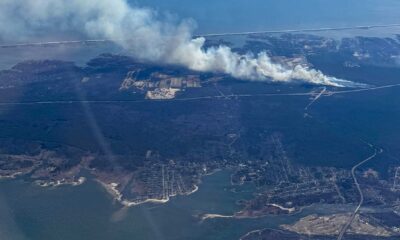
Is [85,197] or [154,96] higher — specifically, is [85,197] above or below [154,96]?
below

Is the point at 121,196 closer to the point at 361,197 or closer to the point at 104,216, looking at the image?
the point at 104,216

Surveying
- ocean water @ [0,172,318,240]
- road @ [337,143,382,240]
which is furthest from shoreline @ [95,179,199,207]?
road @ [337,143,382,240]

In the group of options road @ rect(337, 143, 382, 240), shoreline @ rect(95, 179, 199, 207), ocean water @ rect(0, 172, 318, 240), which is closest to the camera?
ocean water @ rect(0, 172, 318, 240)

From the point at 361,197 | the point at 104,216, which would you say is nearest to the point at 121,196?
the point at 104,216

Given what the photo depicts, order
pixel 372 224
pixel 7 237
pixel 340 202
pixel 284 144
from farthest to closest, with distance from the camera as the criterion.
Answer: pixel 284 144, pixel 340 202, pixel 372 224, pixel 7 237

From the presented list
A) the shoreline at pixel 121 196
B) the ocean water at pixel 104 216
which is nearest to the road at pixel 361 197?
the ocean water at pixel 104 216

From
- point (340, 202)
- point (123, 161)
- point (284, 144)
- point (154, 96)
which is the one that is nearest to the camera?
point (340, 202)

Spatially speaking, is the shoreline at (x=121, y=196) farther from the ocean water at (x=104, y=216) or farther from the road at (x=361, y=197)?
the road at (x=361, y=197)

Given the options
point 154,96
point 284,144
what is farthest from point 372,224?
point 154,96

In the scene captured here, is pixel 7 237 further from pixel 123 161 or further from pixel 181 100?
pixel 181 100

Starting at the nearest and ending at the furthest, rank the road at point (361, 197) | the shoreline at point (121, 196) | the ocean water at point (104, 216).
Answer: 1. the ocean water at point (104, 216)
2. the road at point (361, 197)
3. the shoreline at point (121, 196)

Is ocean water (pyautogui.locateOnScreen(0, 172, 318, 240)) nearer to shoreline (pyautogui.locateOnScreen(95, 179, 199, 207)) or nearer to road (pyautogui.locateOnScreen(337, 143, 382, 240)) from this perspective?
shoreline (pyautogui.locateOnScreen(95, 179, 199, 207))
